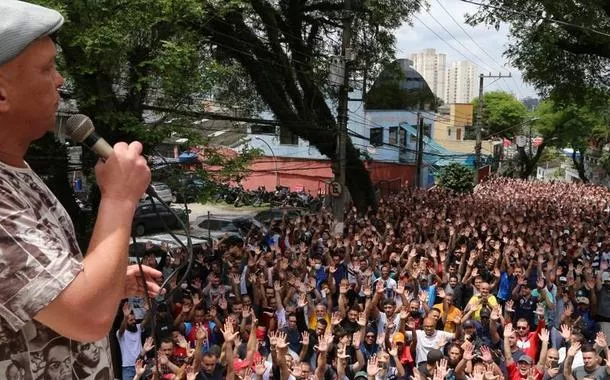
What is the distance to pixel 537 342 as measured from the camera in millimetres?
7043

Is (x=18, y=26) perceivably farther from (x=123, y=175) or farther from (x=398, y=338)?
(x=398, y=338)

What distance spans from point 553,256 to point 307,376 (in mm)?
6187

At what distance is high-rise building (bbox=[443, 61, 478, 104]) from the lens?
155 metres

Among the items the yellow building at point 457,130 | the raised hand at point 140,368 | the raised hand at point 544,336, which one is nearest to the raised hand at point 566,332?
the raised hand at point 544,336

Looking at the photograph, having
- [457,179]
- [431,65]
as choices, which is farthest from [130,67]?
[431,65]

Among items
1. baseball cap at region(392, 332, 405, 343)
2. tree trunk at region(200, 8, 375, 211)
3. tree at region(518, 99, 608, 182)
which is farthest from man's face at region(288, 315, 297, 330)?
tree at region(518, 99, 608, 182)

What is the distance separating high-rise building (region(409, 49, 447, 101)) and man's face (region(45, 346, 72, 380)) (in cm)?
12911

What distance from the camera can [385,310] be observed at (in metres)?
7.76

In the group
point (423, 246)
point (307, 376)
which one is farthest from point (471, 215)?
point (307, 376)

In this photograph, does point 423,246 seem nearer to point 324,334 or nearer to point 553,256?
point 553,256

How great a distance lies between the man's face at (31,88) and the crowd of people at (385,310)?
2716 millimetres

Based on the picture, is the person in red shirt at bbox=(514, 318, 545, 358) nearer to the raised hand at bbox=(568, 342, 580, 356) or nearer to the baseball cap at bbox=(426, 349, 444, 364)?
the raised hand at bbox=(568, 342, 580, 356)

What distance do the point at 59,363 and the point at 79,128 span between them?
1.69 feet

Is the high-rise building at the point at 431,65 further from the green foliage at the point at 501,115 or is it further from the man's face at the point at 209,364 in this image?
the man's face at the point at 209,364
